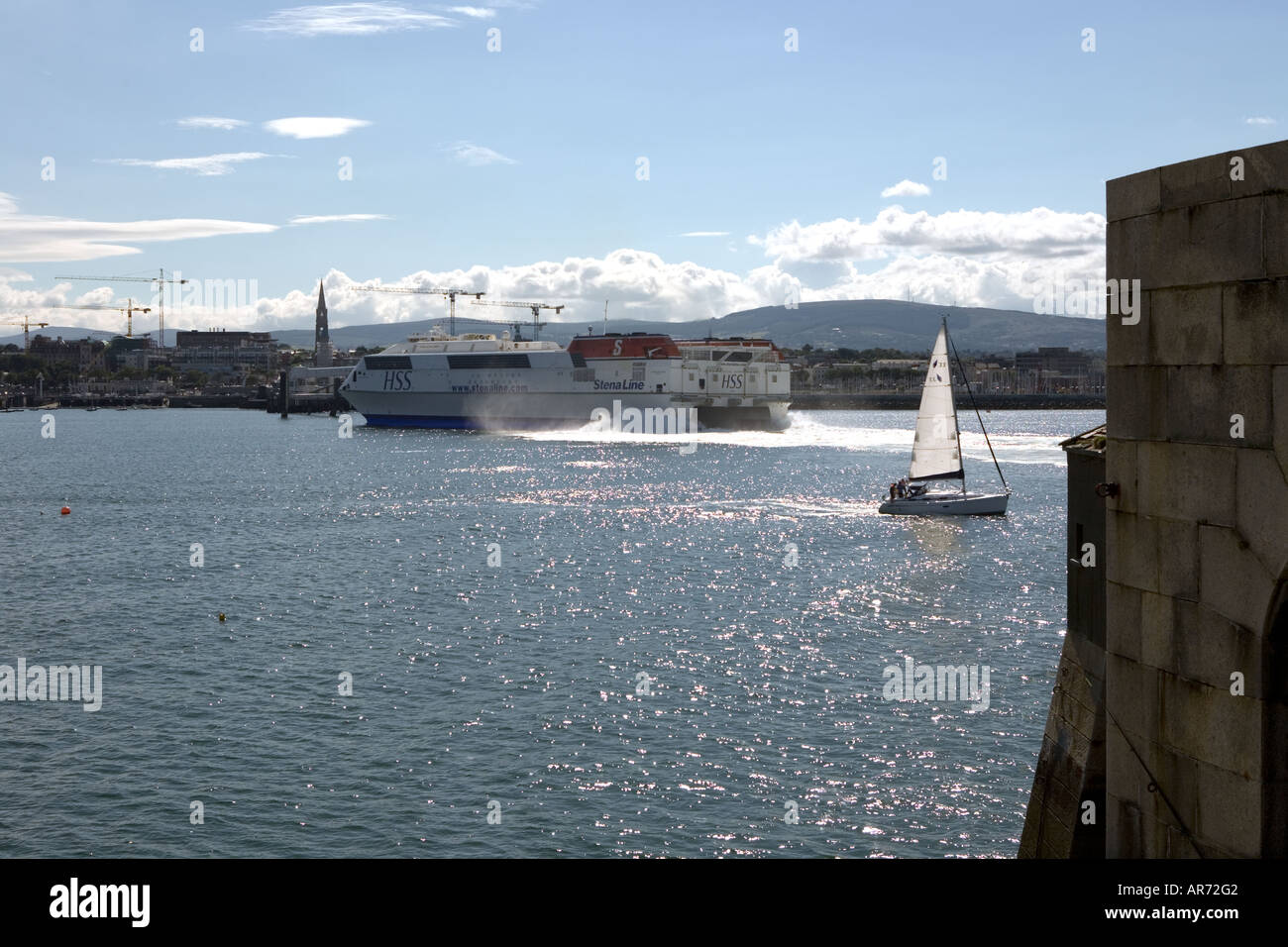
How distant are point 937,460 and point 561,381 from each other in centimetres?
8901

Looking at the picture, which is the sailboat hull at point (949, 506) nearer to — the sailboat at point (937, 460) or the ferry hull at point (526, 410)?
the sailboat at point (937, 460)

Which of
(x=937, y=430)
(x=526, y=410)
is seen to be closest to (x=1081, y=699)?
(x=937, y=430)

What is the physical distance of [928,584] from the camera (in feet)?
144

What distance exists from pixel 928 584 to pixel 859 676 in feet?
51.1

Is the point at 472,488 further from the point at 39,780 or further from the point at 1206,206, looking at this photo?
the point at 1206,206

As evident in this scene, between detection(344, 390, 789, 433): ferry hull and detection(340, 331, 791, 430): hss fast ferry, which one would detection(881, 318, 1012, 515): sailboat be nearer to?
detection(340, 331, 791, 430): hss fast ferry

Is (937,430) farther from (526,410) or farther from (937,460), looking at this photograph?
(526,410)

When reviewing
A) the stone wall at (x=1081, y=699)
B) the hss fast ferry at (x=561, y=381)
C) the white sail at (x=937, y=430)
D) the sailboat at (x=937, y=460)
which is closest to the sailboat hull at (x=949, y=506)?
the sailboat at (x=937, y=460)

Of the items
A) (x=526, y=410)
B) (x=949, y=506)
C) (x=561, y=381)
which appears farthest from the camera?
(x=526, y=410)

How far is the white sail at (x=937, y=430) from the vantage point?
61906 millimetres

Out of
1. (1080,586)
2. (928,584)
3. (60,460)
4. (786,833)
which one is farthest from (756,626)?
(60,460)
